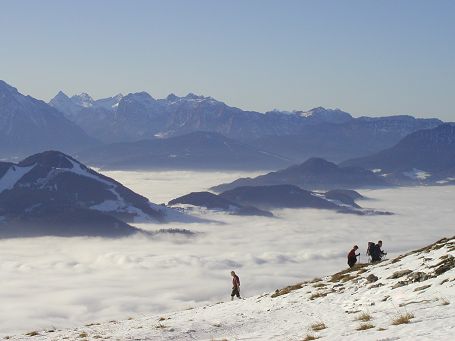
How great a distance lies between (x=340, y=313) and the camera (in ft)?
107

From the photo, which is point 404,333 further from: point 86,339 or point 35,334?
point 35,334

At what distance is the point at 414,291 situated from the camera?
32594 mm

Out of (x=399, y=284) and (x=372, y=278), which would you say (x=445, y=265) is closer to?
(x=399, y=284)

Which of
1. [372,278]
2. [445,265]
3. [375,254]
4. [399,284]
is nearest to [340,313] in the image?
[399,284]

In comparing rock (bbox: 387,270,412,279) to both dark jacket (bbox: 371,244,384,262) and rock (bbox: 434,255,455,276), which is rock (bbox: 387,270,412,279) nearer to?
rock (bbox: 434,255,455,276)

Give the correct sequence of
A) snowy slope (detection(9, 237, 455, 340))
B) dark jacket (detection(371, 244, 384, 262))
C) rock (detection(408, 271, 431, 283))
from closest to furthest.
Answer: snowy slope (detection(9, 237, 455, 340))
rock (detection(408, 271, 431, 283))
dark jacket (detection(371, 244, 384, 262))

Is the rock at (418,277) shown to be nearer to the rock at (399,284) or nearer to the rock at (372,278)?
the rock at (399,284)

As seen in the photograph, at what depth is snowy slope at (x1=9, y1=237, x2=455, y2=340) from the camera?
26292 millimetres

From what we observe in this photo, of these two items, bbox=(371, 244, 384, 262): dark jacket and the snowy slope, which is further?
bbox=(371, 244, 384, 262): dark jacket

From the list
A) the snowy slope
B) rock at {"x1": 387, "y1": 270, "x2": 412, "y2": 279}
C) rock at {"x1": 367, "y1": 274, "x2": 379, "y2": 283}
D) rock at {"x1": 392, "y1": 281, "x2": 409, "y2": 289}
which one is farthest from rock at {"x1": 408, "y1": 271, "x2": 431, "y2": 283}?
rock at {"x1": 367, "y1": 274, "x2": 379, "y2": 283}

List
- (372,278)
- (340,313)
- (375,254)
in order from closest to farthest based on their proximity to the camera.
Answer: (340,313)
(372,278)
(375,254)

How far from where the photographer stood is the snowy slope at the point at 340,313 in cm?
2629

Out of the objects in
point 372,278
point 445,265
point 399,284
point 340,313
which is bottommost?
point 340,313

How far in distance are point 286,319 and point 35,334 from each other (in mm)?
14947
